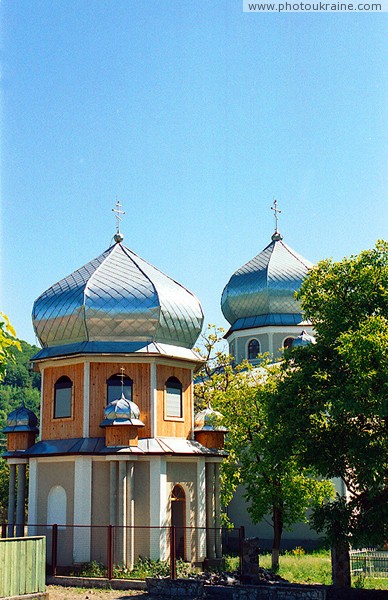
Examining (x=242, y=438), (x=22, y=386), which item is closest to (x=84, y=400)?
(x=242, y=438)

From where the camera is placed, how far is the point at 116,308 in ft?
79.1

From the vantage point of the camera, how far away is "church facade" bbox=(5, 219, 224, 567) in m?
22.7

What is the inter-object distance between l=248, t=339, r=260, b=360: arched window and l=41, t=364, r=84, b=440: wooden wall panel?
48.2ft

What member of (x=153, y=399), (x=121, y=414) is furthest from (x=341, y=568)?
(x=153, y=399)

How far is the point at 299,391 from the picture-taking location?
63.9 feet

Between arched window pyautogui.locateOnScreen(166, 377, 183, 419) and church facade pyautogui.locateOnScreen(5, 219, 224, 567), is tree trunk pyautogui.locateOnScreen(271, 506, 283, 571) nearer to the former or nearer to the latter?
church facade pyautogui.locateOnScreen(5, 219, 224, 567)

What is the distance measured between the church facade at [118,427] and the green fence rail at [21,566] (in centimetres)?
532

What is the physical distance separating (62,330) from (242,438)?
742cm

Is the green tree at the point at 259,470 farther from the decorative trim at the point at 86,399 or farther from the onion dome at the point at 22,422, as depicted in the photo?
the onion dome at the point at 22,422

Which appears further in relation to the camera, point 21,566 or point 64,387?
point 64,387

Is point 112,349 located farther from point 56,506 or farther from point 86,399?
point 56,506

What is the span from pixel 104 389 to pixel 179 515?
489cm

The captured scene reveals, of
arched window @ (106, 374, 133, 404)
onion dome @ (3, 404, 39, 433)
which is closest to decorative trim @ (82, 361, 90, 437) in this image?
arched window @ (106, 374, 133, 404)

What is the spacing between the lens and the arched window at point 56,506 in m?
23.5
